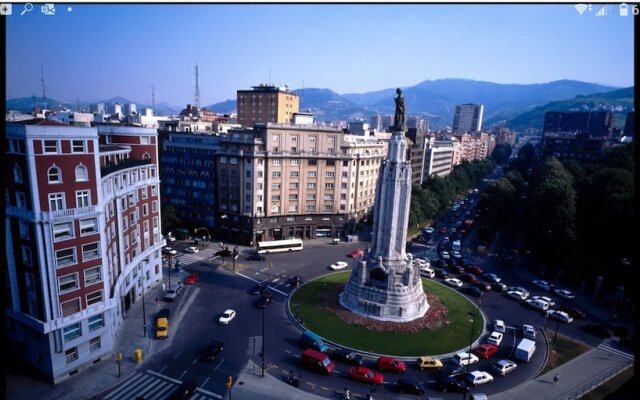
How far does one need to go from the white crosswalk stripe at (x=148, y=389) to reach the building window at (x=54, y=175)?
17.0 m

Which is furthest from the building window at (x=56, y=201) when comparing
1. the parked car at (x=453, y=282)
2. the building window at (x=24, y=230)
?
the parked car at (x=453, y=282)

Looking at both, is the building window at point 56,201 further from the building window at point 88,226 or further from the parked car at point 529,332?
the parked car at point 529,332

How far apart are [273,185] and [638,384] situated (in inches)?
2397

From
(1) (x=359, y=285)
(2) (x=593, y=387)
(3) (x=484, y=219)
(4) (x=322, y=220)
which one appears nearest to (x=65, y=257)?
(1) (x=359, y=285)

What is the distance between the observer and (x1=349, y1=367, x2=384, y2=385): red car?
3078cm

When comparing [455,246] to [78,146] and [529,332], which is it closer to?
[529,332]

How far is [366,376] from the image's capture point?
102 feet

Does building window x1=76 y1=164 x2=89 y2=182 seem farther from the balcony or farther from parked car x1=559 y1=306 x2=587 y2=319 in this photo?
parked car x1=559 y1=306 x2=587 y2=319

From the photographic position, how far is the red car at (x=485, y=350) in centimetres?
3538

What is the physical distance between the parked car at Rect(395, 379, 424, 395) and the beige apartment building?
4323cm

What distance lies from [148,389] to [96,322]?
7.94m

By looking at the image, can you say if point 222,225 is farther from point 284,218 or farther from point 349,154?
point 349,154

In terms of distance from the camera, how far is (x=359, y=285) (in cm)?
4384

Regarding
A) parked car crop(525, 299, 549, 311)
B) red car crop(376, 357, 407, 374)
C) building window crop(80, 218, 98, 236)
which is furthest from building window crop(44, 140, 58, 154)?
parked car crop(525, 299, 549, 311)
